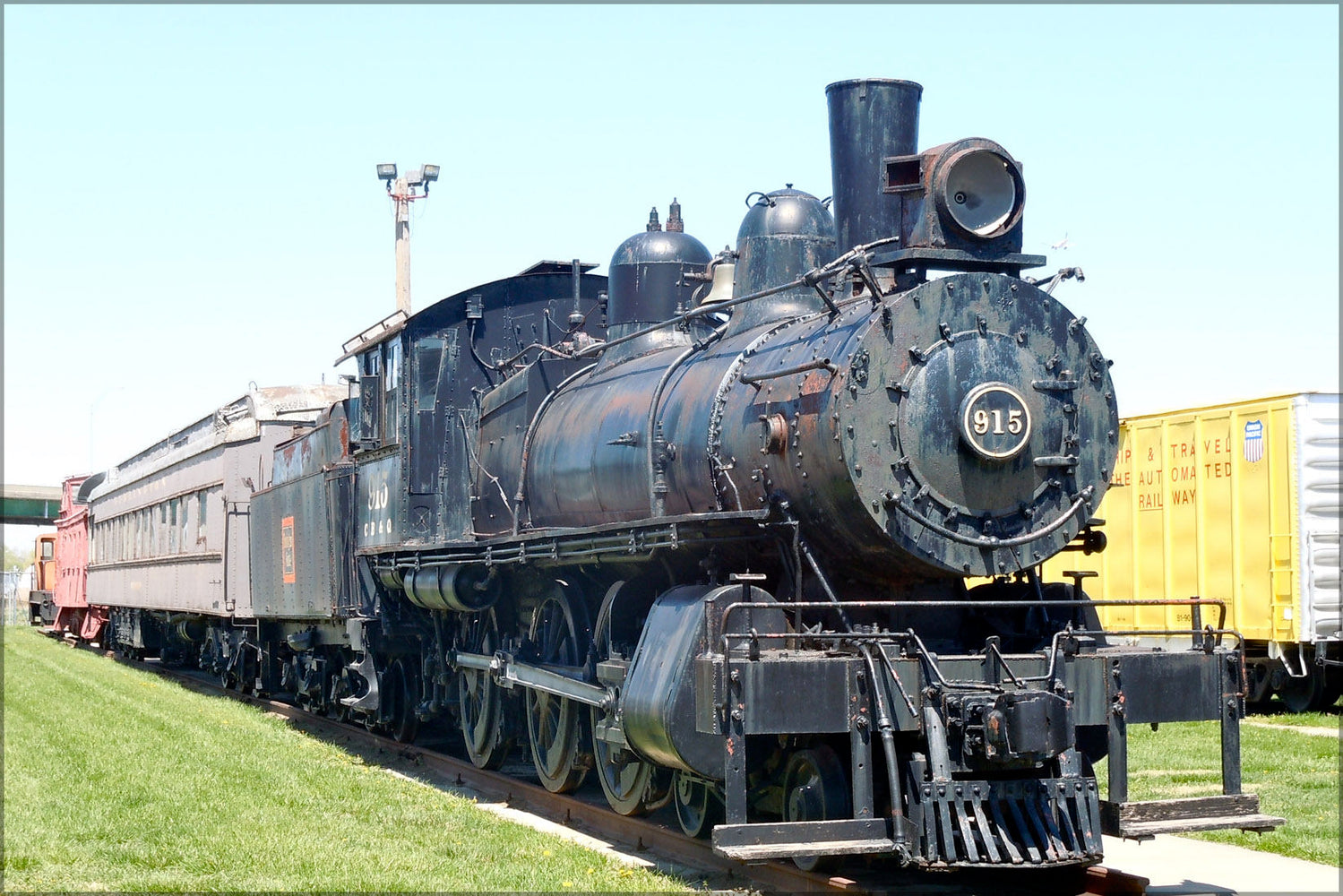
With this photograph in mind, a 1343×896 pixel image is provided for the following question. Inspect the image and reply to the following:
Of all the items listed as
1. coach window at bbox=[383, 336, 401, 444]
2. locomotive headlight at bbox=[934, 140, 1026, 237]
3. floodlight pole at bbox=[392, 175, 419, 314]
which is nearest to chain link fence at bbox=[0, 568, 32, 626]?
floodlight pole at bbox=[392, 175, 419, 314]

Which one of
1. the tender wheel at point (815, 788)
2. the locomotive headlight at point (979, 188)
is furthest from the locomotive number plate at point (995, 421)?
the tender wheel at point (815, 788)

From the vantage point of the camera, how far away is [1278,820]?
7.95 metres

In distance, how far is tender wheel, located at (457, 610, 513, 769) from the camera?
12.9 metres

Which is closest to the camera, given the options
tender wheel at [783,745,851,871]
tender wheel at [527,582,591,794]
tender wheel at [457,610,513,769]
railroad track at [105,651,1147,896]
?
tender wheel at [783,745,851,871]

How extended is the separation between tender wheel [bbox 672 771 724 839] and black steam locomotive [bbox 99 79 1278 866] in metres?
0.03

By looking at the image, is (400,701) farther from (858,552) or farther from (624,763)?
(858,552)

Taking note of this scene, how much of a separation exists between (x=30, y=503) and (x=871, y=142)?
203 ft

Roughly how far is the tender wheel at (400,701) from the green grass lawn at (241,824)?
693 mm

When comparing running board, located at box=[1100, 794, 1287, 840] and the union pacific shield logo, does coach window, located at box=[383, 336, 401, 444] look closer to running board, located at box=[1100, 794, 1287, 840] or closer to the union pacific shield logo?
running board, located at box=[1100, 794, 1287, 840]

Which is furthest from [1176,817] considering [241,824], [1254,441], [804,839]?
[1254,441]

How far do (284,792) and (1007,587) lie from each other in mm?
5953

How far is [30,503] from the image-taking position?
6425 cm

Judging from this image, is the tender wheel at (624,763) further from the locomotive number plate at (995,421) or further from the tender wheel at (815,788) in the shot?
the locomotive number plate at (995,421)

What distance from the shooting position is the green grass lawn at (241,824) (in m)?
8.57
